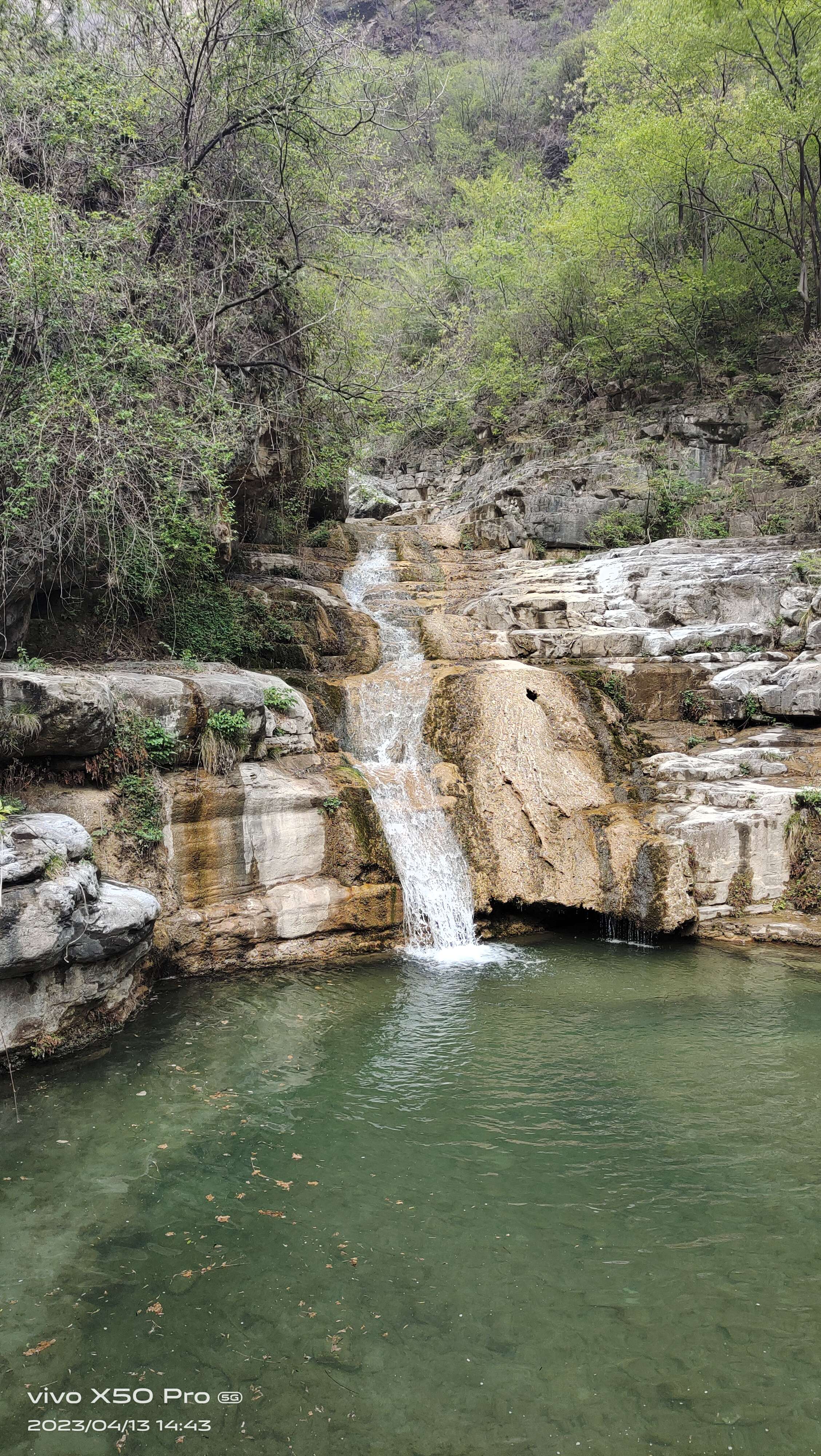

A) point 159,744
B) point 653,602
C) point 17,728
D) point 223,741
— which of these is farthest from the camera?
point 653,602

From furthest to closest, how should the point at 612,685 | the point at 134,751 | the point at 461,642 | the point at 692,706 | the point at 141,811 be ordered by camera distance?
1. the point at 461,642
2. the point at 612,685
3. the point at 692,706
4. the point at 134,751
5. the point at 141,811

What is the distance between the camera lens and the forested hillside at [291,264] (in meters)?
8.48

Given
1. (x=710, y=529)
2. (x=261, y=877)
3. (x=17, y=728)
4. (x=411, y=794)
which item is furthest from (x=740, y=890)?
(x=710, y=529)

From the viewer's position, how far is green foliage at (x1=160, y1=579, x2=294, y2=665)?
11.3 metres

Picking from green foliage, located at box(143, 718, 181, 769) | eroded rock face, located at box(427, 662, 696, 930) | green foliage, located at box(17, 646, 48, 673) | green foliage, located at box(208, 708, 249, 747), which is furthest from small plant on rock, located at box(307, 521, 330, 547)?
green foliage, located at box(143, 718, 181, 769)

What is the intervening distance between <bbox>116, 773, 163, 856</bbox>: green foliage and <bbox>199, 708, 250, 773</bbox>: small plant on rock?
29.5 inches

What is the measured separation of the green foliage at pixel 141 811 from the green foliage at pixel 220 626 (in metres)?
3.03

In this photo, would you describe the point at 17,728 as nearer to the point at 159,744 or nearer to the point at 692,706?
the point at 159,744

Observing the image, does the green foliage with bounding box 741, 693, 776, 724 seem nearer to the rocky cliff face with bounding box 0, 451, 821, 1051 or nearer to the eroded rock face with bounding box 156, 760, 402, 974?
the rocky cliff face with bounding box 0, 451, 821, 1051

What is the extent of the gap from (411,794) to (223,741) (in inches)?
109

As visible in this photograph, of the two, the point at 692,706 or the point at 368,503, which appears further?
the point at 368,503

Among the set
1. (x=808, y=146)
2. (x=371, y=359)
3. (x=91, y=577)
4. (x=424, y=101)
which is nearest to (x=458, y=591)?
(x=371, y=359)

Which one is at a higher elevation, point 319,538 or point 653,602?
point 319,538

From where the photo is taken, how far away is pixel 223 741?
898 cm
